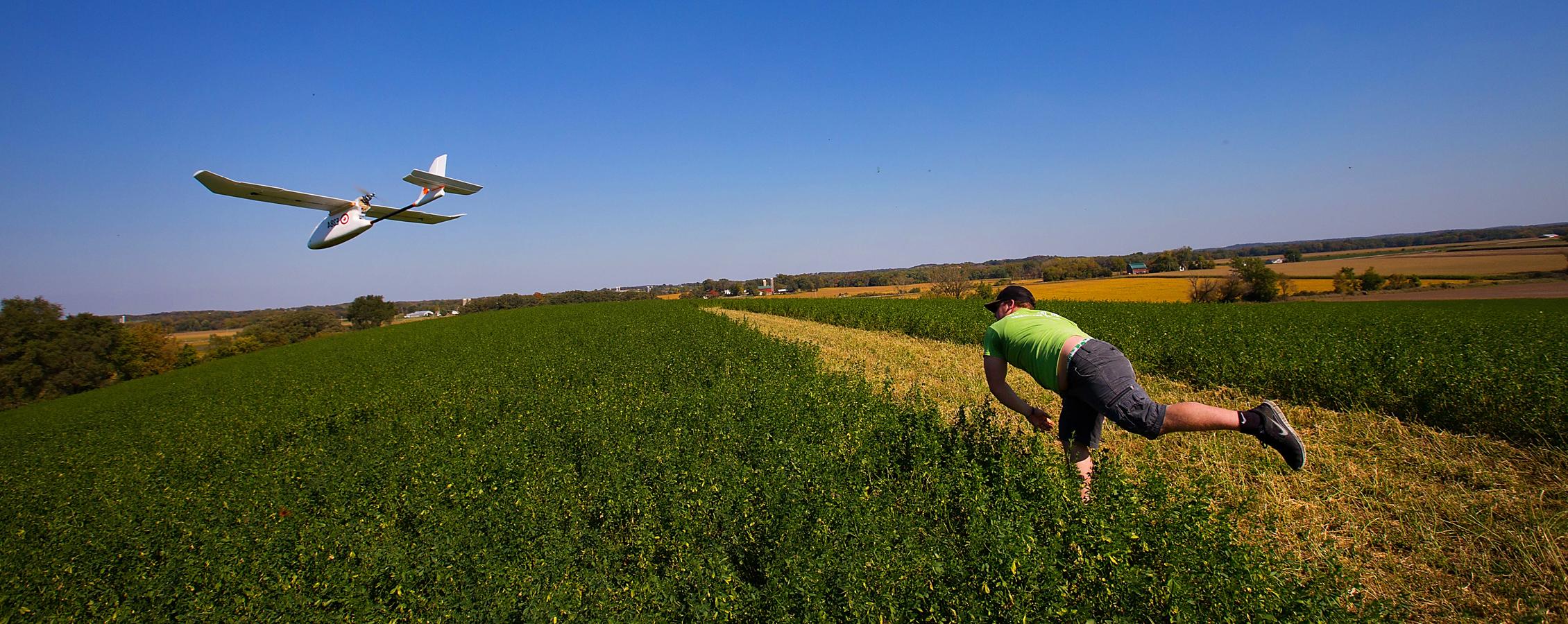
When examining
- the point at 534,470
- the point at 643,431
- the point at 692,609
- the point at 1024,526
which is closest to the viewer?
the point at 692,609

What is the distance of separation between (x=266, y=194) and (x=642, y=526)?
5479 millimetres

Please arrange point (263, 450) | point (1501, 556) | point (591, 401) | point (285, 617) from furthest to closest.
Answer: point (263, 450) → point (591, 401) → point (1501, 556) → point (285, 617)

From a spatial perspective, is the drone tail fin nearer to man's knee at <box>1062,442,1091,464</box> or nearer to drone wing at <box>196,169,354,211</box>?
drone wing at <box>196,169,354,211</box>

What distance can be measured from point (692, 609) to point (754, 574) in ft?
3.10

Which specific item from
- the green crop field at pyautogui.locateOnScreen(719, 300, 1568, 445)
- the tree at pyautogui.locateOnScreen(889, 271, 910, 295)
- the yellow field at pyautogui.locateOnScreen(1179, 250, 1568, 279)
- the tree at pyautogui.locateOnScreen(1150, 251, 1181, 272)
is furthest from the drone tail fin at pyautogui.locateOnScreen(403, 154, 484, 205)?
the tree at pyautogui.locateOnScreen(1150, 251, 1181, 272)

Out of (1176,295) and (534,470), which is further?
(1176,295)

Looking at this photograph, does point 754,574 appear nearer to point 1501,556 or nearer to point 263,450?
point 1501,556

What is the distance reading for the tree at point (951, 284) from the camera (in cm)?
5153

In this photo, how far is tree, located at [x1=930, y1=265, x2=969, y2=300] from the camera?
169 feet

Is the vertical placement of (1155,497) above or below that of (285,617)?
above

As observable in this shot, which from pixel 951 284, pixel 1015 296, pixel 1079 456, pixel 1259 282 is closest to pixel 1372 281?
pixel 1259 282

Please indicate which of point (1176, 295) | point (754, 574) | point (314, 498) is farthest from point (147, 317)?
point (1176, 295)

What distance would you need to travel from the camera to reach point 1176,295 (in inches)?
1430

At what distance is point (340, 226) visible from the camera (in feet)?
20.1
